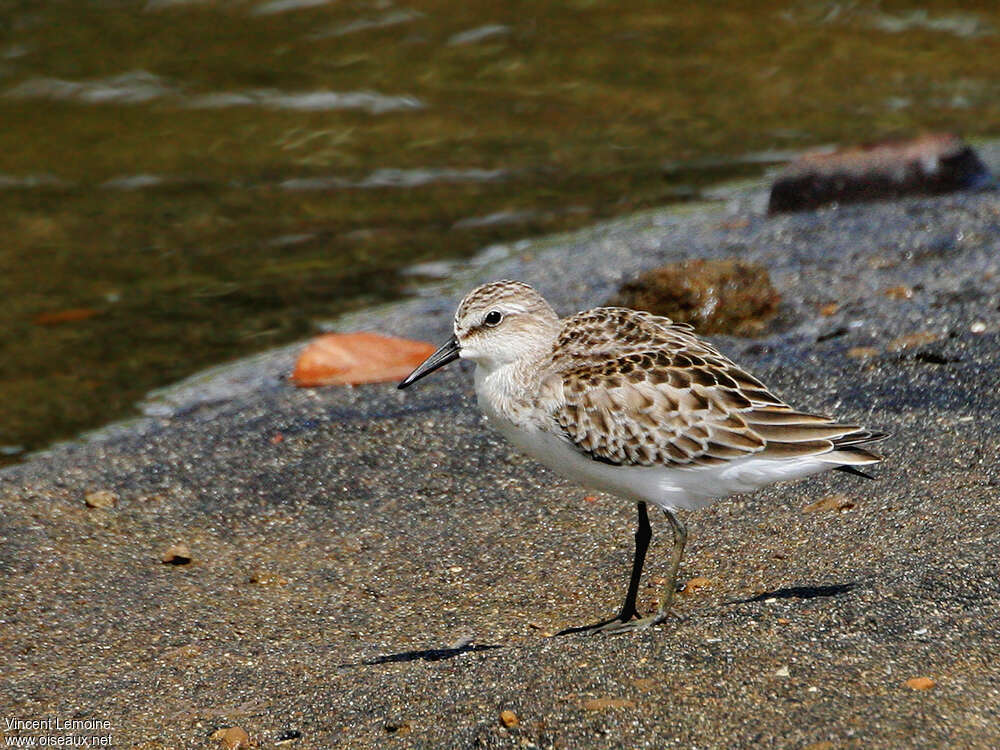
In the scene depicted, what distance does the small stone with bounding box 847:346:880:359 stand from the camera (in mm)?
6996

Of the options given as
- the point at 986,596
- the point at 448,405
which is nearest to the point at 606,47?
the point at 448,405

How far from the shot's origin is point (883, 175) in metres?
9.77

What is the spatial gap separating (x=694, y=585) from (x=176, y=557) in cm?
231

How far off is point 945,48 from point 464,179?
5.85 meters

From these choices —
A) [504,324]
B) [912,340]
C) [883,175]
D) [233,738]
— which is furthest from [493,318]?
[883,175]

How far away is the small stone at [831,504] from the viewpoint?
18.2ft

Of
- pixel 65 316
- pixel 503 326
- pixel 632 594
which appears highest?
pixel 503 326

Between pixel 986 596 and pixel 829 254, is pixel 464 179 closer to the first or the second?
pixel 829 254

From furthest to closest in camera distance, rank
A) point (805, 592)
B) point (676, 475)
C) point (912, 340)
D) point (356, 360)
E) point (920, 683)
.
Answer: point (356, 360) < point (912, 340) < point (676, 475) < point (805, 592) < point (920, 683)

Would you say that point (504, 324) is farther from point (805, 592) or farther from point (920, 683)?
point (920, 683)

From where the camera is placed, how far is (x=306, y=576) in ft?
18.5

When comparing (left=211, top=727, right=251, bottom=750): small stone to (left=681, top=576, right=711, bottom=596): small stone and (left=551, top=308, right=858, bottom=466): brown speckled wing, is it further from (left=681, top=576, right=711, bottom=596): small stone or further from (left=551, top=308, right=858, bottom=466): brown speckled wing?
(left=681, top=576, right=711, bottom=596): small stone

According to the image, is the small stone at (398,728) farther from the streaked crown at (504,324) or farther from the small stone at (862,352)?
the small stone at (862,352)

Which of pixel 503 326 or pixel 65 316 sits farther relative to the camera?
pixel 65 316
